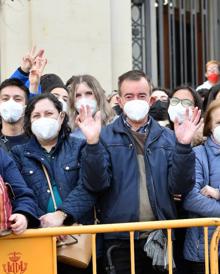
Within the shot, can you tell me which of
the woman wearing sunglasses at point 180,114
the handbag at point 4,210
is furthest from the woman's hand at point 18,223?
the woman wearing sunglasses at point 180,114

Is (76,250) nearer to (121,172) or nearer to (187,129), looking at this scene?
(121,172)

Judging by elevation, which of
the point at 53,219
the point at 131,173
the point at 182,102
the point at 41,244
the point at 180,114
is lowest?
the point at 41,244

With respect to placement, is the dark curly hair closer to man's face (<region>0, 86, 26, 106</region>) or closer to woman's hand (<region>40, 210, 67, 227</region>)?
man's face (<region>0, 86, 26, 106</region>)

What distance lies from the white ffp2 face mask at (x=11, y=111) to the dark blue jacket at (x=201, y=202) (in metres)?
1.34

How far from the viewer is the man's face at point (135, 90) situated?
4.32 metres

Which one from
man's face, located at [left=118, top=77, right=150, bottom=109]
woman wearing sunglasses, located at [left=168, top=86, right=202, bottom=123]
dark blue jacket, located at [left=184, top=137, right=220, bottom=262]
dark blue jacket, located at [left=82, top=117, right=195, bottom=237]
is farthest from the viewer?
woman wearing sunglasses, located at [left=168, top=86, right=202, bottom=123]

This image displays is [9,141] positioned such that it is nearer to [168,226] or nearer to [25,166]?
[25,166]

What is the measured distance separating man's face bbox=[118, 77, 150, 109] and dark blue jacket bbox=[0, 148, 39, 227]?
3.01ft

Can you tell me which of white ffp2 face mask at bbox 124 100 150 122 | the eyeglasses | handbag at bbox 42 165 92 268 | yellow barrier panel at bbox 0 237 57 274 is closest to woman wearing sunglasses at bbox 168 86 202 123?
the eyeglasses

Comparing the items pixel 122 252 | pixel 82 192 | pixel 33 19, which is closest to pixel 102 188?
pixel 82 192

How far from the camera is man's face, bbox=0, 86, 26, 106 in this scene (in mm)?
4914

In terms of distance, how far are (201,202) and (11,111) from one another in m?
1.56

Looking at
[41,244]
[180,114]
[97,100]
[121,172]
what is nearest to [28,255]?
[41,244]

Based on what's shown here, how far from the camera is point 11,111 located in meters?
4.81
